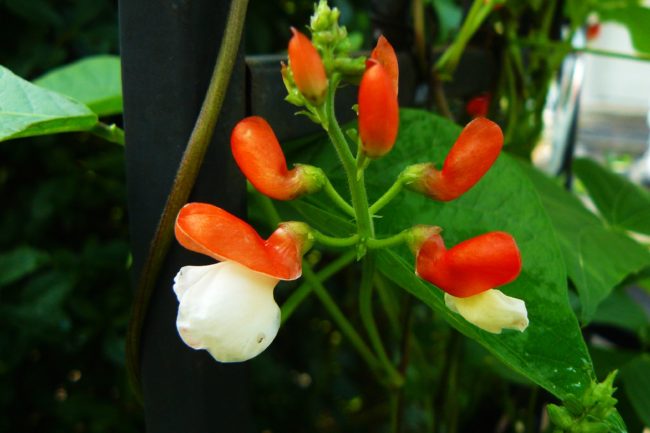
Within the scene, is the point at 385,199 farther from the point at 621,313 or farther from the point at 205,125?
the point at 621,313

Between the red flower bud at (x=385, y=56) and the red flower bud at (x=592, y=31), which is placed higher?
the red flower bud at (x=385, y=56)

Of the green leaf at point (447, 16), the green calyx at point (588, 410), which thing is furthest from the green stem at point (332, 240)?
the green leaf at point (447, 16)

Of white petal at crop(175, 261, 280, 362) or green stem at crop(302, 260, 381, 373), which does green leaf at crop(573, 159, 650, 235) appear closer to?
green stem at crop(302, 260, 381, 373)

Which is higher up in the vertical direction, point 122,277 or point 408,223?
point 408,223

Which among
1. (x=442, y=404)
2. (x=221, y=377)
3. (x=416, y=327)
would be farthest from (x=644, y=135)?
(x=221, y=377)

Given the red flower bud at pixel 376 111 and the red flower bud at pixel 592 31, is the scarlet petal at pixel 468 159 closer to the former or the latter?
the red flower bud at pixel 376 111

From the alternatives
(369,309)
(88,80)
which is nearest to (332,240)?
(369,309)

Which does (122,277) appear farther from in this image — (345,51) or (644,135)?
(644,135)
